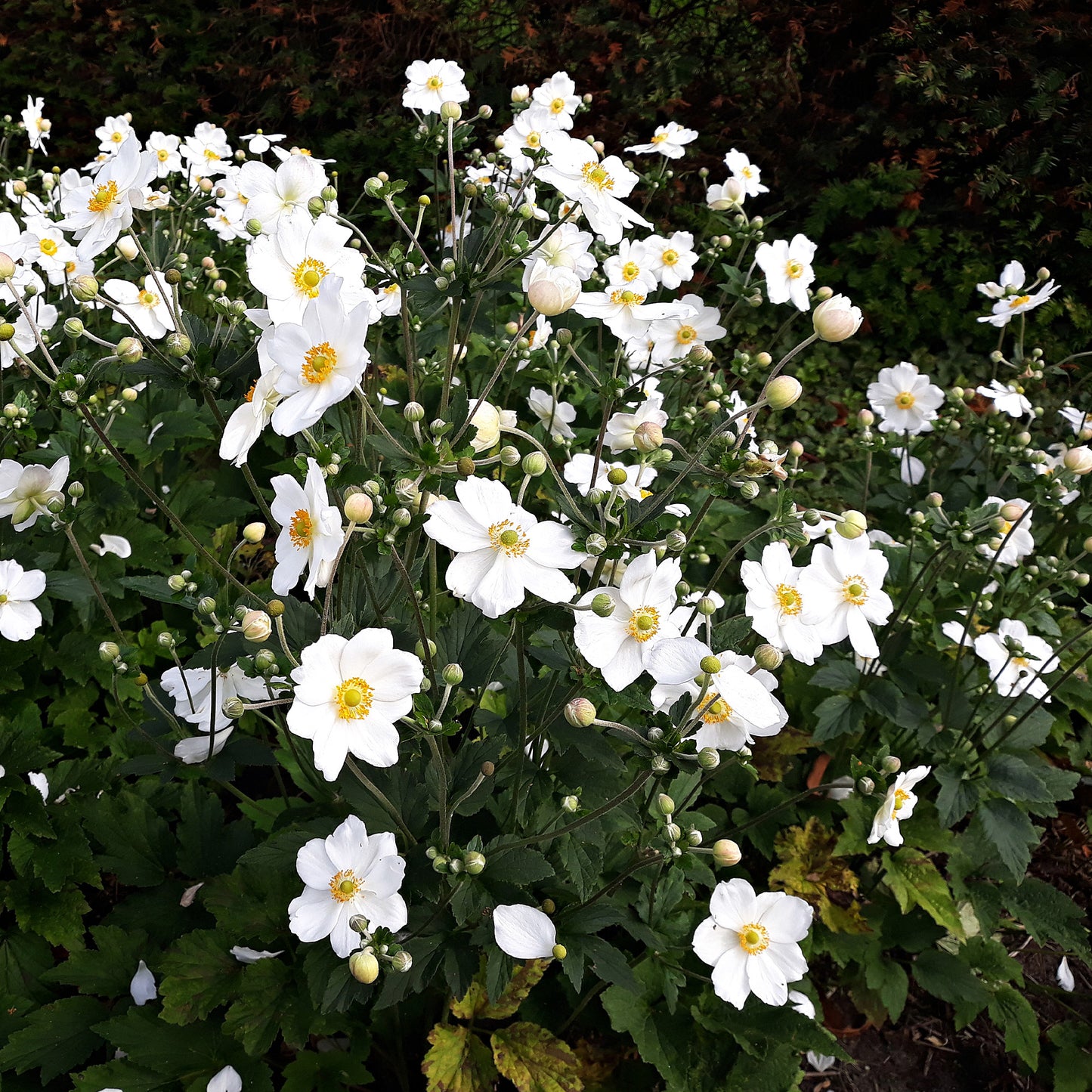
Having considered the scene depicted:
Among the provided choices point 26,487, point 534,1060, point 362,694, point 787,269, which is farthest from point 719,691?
point 787,269

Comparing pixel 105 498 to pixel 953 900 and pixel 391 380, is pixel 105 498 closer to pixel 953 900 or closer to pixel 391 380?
pixel 391 380

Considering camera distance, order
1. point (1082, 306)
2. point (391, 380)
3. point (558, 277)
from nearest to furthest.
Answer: point (558, 277), point (391, 380), point (1082, 306)

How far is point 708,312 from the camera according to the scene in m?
2.59

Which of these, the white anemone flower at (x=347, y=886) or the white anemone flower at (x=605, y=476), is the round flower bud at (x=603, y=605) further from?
the white anemone flower at (x=347, y=886)

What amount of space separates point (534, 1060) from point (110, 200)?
2083mm

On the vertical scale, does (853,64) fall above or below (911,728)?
above

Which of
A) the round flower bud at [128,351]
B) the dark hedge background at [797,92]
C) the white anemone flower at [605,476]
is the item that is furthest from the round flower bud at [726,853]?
the dark hedge background at [797,92]

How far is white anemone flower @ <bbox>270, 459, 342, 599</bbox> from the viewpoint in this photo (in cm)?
135

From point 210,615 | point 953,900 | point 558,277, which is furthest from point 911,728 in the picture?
point 210,615

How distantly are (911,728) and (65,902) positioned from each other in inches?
91.6

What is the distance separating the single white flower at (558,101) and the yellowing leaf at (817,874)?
2.30m

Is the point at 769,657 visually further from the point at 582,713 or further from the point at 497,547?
the point at 497,547

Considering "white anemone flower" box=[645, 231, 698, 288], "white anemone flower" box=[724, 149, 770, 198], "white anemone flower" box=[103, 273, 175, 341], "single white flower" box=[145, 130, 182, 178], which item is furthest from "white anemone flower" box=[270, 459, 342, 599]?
"white anemone flower" box=[724, 149, 770, 198]

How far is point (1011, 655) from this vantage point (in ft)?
8.06
